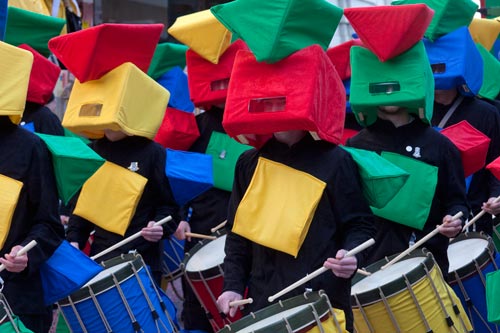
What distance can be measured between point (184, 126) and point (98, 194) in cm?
130

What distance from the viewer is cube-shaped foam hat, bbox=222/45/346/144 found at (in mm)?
4496

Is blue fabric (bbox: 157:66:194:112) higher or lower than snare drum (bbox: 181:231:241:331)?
higher

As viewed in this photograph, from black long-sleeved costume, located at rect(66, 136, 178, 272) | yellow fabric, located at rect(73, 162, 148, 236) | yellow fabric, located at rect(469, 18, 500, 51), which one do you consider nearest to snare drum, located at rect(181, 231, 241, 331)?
black long-sleeved costume, located at rect(66, 136, 178, 272)

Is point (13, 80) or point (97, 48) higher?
point (13, 80)

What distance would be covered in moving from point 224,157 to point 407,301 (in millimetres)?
2530

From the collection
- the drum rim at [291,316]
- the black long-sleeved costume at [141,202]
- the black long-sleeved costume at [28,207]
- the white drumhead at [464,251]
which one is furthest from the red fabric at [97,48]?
the drum rim at [291,316]

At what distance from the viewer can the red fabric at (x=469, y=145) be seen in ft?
21.4

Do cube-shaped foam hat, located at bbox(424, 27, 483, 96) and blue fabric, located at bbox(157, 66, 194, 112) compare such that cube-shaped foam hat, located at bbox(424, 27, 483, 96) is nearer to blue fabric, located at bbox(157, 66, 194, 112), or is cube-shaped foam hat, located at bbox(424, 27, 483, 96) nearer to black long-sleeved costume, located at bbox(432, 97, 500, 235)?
black long-sleeved costume, located at bbox(432, 97, 500, 235)

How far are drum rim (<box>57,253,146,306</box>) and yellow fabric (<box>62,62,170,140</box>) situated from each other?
32.0 inches

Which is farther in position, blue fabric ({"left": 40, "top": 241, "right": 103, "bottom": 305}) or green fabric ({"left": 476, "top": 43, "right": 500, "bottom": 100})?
green fabric ({"left": 476, "top": 43, "right": 500, "bottom": 100})

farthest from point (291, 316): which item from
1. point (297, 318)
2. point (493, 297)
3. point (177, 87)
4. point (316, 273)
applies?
point (177, 87)

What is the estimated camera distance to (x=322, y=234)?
459 cm

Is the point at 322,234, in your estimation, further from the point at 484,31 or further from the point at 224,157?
the point at 484,31

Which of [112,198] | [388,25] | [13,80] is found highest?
[13,80]
